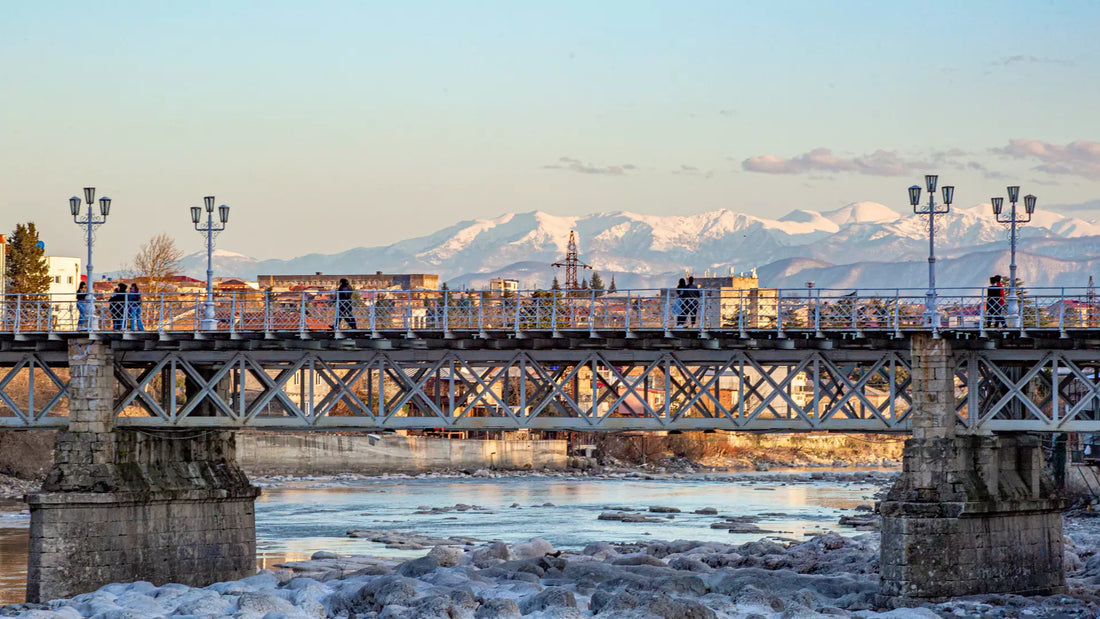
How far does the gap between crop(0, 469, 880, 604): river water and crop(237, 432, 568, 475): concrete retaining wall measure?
10.1 ft

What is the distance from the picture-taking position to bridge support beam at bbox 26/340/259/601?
135ft

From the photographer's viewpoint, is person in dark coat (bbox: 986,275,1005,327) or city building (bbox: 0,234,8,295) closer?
person in dark coat (bbox: 986,275,1005,327)

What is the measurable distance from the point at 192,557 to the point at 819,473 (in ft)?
246

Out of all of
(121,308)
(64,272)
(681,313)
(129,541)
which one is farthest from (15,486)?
(64,272)

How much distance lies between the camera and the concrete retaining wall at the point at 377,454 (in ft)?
326

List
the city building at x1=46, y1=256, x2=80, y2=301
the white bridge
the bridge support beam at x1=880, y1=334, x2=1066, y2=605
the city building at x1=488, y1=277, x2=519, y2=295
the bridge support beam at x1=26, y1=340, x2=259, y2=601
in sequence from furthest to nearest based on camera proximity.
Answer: the city building at x1=46, y1=256, x2=80, y2=301 < the city building at x1=488, y1=277, x2=519, y2=295 < the bridge support beam at x1=26, y1=340, x2=259, y2=601 < the white bridge < the bridge support beam at x1=880, y1=334, x2=1066, y2=605

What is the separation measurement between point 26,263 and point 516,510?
159 ft

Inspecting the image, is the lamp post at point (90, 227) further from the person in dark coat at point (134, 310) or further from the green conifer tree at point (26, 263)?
the green conifer tree at point (26, 263)

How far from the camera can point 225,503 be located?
45094 millimetres

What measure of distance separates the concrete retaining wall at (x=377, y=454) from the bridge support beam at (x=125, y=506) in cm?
5107

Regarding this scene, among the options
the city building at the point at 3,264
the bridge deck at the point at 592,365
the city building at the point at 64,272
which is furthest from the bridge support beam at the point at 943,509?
the city building at the point at 64,272

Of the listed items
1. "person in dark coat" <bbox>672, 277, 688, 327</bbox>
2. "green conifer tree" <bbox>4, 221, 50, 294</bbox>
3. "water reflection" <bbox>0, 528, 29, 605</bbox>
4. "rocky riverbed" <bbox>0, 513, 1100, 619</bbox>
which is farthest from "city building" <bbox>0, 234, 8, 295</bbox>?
"person in dark coat" <bbox>672, 277, 688, 327</bbox>

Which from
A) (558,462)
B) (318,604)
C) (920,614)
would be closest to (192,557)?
(318,604)

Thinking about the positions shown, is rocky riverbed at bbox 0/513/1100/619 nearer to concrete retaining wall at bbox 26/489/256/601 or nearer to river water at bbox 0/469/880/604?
concrete retaining wall at bbox 26/489/256/601
